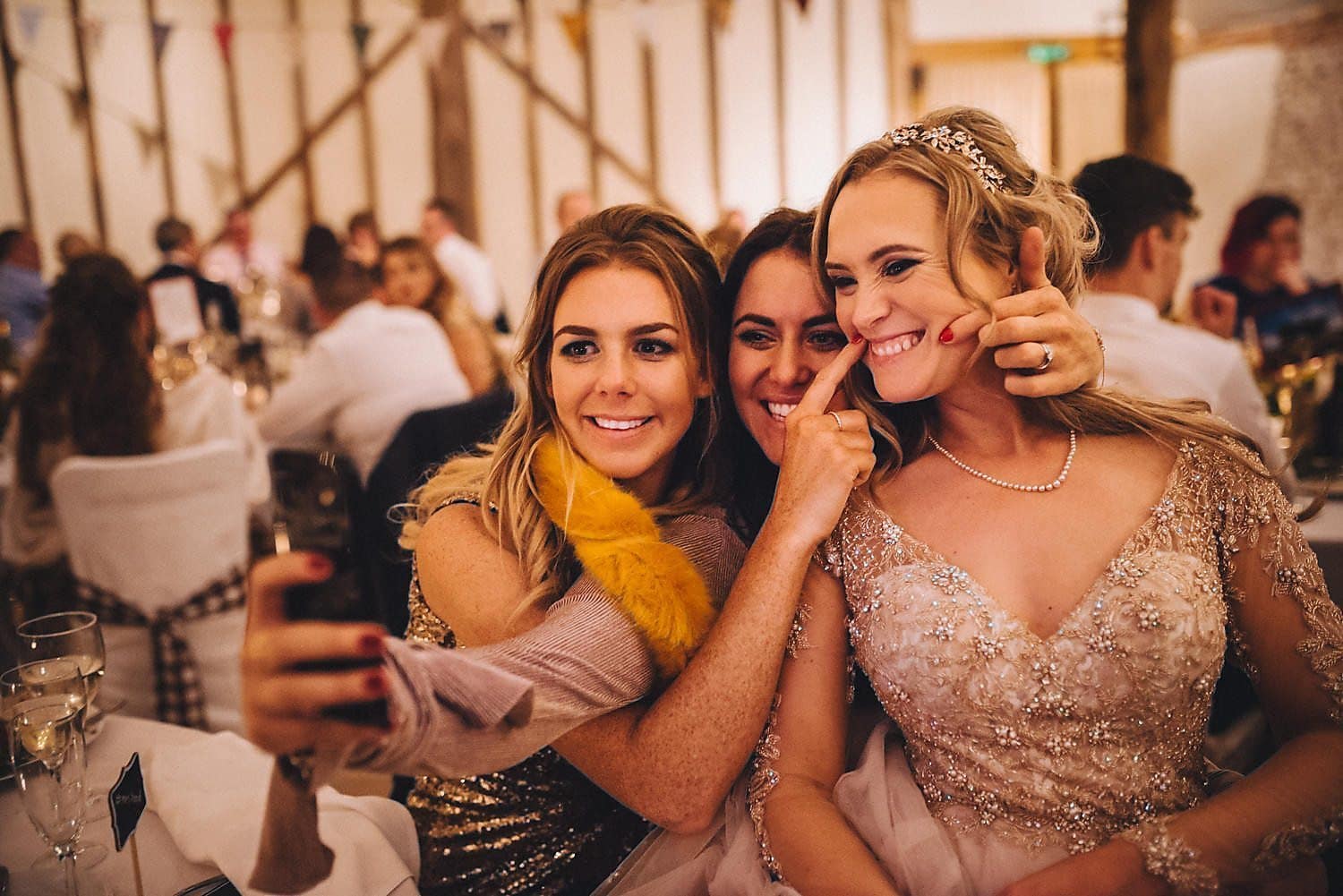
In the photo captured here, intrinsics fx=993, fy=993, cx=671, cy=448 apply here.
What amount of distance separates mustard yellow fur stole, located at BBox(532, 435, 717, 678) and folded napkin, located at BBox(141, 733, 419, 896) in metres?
0.48

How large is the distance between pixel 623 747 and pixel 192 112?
968 centimetres

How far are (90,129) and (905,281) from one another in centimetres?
976

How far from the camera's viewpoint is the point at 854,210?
1511 millimetres

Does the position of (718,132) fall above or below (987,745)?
above

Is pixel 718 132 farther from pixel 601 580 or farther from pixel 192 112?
pixel 601 580

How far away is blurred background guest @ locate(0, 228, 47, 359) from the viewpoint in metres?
6.45

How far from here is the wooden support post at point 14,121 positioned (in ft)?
28.5

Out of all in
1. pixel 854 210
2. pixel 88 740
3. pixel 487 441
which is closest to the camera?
pixel 854 210

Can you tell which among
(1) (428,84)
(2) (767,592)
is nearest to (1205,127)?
(1) (428,84)

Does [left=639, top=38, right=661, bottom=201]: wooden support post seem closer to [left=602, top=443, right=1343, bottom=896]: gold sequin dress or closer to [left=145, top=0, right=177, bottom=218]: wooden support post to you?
[left=145, top=0, right=177, bottom=218]: wooden support post

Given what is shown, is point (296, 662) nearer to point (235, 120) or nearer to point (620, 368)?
point (620, 368)

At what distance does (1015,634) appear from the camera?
1.42 meters

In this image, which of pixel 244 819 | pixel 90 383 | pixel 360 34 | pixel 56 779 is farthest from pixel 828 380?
pixel 360 34

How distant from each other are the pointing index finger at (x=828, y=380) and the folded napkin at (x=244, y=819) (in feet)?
2.92
